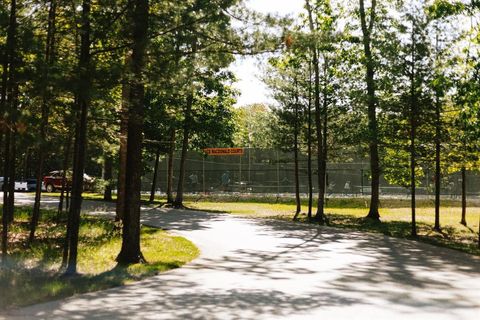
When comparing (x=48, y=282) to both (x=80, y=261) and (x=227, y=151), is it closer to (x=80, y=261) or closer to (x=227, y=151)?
(x=80, y=261)

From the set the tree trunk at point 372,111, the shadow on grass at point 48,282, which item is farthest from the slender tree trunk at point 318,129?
the shadow on grass at point 48,282

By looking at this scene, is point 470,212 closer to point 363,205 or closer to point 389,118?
point 363,205

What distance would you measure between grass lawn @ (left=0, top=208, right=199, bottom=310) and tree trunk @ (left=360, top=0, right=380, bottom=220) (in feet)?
31.6

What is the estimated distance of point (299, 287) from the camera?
8828 millimetres

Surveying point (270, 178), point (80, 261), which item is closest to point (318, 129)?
point (80, 261)

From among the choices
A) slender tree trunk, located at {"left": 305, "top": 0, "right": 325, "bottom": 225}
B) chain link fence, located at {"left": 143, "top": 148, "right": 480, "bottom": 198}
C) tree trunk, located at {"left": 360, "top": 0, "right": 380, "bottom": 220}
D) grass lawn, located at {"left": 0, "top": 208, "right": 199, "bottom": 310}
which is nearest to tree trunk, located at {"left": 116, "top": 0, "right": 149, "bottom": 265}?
grass lawn, located at {"left": 0, "top": 208, "right": 199, "bottom": 310}

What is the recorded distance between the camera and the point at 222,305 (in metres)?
7.47

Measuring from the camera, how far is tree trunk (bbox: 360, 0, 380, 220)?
804 inches

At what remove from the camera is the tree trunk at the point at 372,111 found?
2043cm

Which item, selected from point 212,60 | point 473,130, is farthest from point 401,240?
point 212,60

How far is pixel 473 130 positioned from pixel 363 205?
1942 cm

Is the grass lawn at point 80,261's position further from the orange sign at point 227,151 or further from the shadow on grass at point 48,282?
the orange sign at point 227,151

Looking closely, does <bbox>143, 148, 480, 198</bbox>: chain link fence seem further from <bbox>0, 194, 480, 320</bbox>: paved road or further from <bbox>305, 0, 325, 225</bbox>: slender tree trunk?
<bbox>0, 194, 480, 320</bbox>: paved road

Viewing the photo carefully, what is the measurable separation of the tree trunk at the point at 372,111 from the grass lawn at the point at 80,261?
9.64 metres
